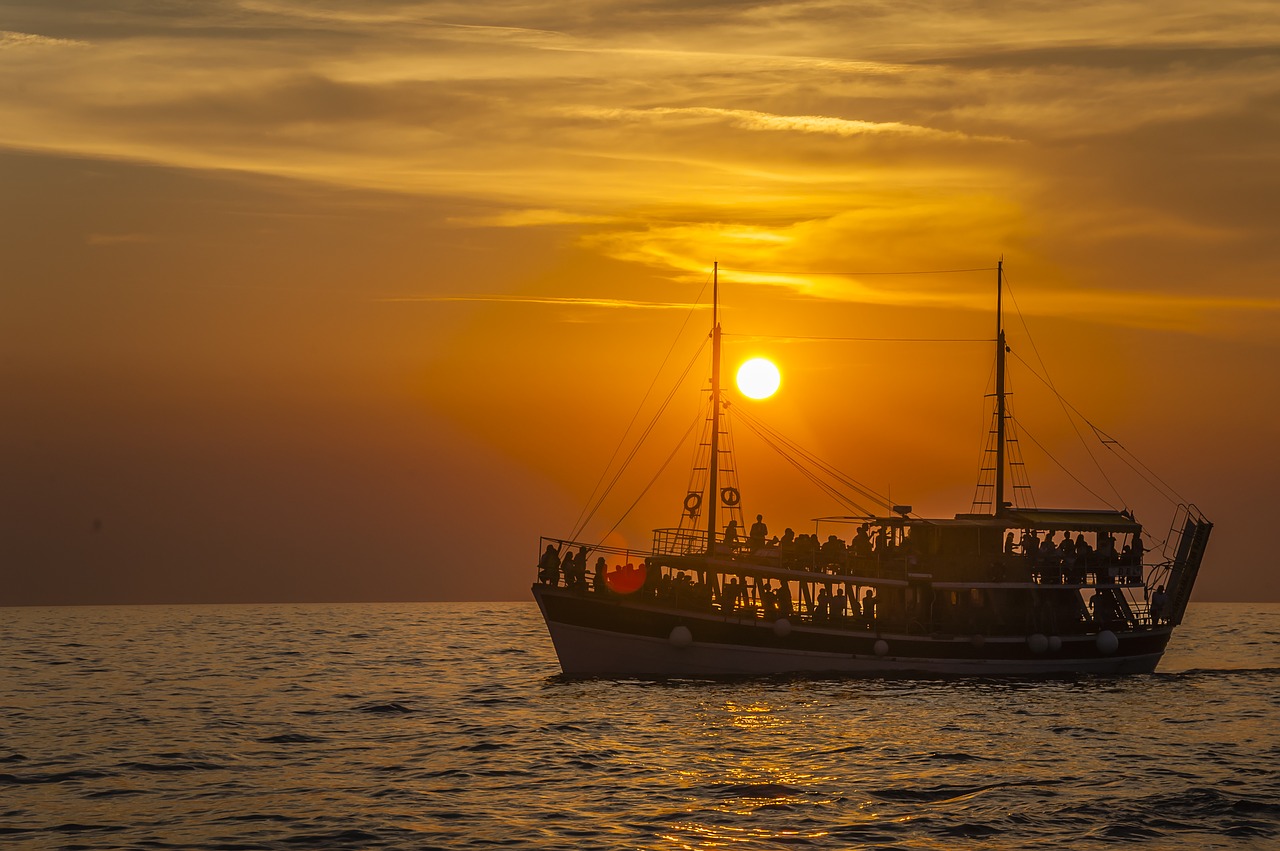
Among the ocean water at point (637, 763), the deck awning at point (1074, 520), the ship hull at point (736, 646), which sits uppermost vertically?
the deck awning at point (1074, 520)

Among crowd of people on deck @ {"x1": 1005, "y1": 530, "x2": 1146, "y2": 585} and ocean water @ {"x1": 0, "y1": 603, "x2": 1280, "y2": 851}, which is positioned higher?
crowd of people on deck @ {"x1": 1005, "y1": 530, "x2": 1146, "y2": 585}

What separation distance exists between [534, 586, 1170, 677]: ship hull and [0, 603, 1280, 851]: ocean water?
3.21 ft

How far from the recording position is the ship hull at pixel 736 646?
51.2m

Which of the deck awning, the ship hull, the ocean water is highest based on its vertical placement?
the deck awning

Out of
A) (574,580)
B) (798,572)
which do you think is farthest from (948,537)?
(574,580)

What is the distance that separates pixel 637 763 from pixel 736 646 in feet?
56.7

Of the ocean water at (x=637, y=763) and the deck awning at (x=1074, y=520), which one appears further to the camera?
the deck awning at (x=1074, y=520)

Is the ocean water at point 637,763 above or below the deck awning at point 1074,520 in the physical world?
below

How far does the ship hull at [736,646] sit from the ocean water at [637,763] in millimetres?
978

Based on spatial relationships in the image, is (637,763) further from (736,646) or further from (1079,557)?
(1079,557)

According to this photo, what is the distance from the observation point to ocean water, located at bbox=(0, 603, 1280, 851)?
27172 mm

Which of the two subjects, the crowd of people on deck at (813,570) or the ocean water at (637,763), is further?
the crowd of people on deck at (813,570)

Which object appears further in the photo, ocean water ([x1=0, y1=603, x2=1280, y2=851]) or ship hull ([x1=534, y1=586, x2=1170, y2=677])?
ship hull ([x1=534, y1=586, x2=1170, y2=677])

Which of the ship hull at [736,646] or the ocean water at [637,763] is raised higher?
the ship hull at [736,646]
